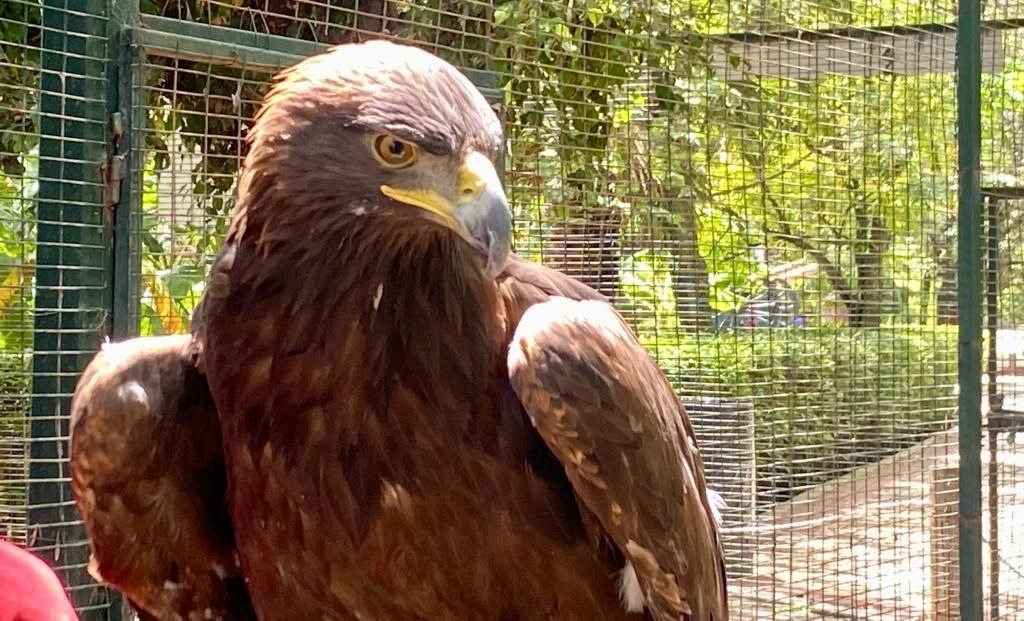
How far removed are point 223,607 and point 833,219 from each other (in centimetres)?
392

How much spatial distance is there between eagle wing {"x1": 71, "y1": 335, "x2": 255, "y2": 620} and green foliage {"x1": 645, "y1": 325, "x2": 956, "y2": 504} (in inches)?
120

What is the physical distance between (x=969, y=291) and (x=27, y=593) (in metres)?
4.03

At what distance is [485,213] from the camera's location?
1.82 m

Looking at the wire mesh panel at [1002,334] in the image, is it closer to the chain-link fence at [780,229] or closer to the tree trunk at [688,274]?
the chain-link fence at [780,229]

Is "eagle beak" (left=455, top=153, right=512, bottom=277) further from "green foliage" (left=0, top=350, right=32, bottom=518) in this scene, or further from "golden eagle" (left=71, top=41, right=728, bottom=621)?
"green foliage" (left=0, top=350, right=32, bottom=518)

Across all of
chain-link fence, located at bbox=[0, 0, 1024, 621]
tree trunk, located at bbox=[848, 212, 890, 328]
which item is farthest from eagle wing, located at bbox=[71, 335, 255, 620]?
tree trunk, located at bbox=[848, 212, 890, 328]

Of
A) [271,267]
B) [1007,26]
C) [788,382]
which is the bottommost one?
[788,382]

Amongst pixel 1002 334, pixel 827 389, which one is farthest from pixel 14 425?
pixel 1002 334

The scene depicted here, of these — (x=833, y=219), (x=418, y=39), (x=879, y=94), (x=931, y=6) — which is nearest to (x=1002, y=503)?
(x=833, y=219)

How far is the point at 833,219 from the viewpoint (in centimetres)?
560

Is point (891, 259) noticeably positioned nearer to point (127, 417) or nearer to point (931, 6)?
point (931, 6)

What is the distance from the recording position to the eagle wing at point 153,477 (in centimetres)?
234

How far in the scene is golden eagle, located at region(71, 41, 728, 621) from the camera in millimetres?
1994

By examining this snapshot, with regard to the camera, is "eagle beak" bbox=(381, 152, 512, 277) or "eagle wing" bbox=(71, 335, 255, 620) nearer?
"eagle beak" bbox=(381, 152, 512, 277)
